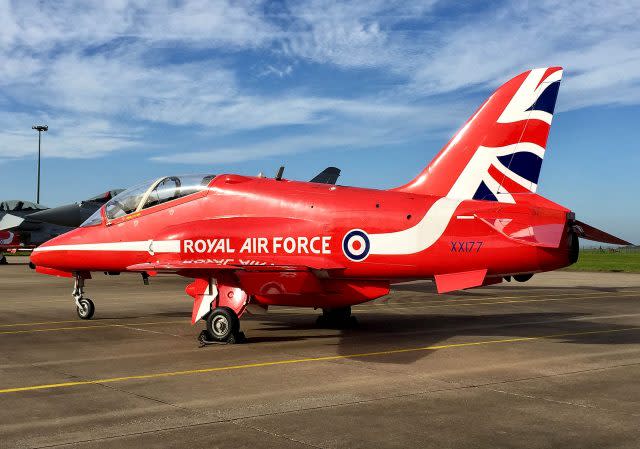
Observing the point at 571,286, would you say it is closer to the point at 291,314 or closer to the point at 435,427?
the point at 291,314

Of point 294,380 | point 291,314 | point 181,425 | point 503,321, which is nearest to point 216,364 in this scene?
point 294,380

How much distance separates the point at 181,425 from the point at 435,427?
2.66m

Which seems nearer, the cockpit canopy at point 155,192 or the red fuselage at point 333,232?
the red fuselage at point 333,232

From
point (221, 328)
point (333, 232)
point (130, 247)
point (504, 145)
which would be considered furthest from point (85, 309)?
point (504, 145)

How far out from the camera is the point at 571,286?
1160 inches

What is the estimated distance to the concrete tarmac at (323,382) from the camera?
6.62 metres

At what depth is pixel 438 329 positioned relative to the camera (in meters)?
15.0

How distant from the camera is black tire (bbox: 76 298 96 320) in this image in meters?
16.4

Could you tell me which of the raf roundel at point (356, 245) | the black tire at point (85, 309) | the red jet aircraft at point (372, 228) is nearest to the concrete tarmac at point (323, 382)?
the black tire at point (85, 309)

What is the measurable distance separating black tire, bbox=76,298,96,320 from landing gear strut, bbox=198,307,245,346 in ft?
16.4

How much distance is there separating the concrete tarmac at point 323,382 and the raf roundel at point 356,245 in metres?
1.72

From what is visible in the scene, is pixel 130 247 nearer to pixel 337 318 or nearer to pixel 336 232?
pixel 336 232

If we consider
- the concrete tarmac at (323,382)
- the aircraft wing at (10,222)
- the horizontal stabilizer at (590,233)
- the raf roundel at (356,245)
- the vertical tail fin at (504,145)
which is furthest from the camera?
the aircraft wing at (10,222)

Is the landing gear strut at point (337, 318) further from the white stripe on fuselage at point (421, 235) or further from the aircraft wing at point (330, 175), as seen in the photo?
the aircraft wing at point (330, 175)
